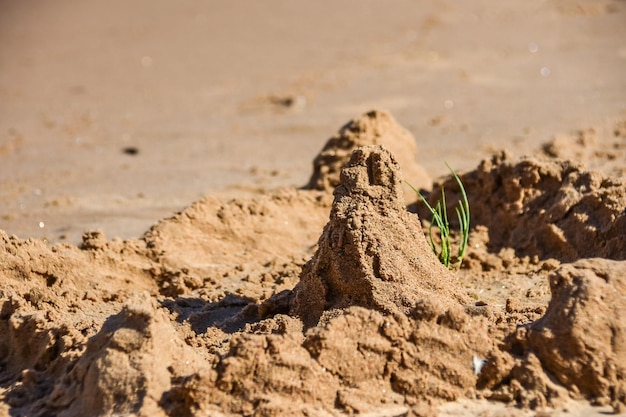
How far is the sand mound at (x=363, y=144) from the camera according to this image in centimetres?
606

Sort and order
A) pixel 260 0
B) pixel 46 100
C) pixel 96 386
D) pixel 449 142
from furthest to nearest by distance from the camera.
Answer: pixel 260 0 → pixel 46 100 → pixel 449 142 → pixel 96 386

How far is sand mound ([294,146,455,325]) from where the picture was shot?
3732 millimetres

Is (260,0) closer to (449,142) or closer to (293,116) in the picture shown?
(293,116)

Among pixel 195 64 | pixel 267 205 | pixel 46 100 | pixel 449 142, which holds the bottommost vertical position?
pixel 267 205

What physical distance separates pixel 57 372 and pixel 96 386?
0.42 metres

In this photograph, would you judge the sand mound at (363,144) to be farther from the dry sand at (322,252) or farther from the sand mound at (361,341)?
the sand mound at (361,341)

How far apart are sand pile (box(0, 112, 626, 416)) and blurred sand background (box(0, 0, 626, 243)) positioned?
129 cm

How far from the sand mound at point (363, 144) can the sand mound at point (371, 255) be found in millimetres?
2044

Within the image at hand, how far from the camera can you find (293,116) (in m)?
9.95

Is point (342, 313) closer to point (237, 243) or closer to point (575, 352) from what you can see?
point (575, 352)

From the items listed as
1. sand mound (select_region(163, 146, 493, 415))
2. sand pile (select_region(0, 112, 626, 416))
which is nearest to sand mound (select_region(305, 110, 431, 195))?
sand pile (select_region(0, 112, 626, 416))

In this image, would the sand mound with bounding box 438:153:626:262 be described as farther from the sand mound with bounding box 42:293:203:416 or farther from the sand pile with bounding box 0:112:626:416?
the sand mound with bounding box 42:293:203:416

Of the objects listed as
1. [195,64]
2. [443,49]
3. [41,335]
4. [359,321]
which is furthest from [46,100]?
[359,321]

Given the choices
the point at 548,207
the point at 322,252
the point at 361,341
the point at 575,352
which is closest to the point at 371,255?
the point at 322,252
